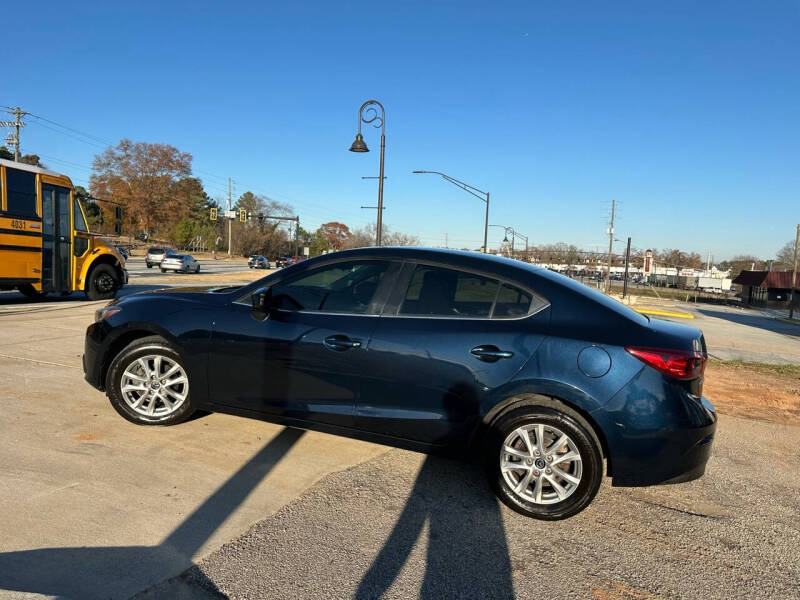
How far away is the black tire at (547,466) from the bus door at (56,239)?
480 inches

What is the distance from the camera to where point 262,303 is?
3.85 metres

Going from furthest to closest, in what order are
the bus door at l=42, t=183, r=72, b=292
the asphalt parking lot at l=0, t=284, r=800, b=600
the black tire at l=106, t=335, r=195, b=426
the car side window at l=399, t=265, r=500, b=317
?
1. the bus door at l=42, t=183, r=72, b=292
2. the black tire at l=106, t=335, r=195, b=426
3. the car side window at l=399, t=265, r=500, b=317
4. the asphalt parking lot at l=0, t=284, r=800, b=600

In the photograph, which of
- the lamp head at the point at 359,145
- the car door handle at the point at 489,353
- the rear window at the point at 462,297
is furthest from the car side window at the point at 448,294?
the lamp head at the point at 359,145

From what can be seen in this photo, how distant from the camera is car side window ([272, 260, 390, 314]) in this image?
12.6 ft

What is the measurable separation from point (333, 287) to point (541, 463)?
190 centimetres

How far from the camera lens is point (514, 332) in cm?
333

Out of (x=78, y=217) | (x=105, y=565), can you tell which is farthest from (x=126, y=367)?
(x=78, y=217)

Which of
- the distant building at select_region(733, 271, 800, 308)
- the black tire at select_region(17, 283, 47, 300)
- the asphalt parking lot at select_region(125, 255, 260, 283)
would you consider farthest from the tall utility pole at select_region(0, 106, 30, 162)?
the distant building at select_region(733, 271, 800, 308)

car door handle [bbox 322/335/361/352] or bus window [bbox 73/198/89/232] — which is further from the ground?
bus window [bbox 73/198/89/232]

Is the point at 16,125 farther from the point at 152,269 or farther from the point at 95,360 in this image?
the point at 95,360

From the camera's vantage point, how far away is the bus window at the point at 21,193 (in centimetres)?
1092

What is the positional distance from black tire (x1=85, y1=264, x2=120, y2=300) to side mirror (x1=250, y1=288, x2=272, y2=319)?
1147cm

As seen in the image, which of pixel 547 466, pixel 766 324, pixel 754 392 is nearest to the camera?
pixel 547 466

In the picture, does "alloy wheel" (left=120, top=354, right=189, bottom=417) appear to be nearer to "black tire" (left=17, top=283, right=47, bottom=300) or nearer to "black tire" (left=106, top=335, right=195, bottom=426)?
"black tire" (left=106, top=335, right=195, bottom=426)
